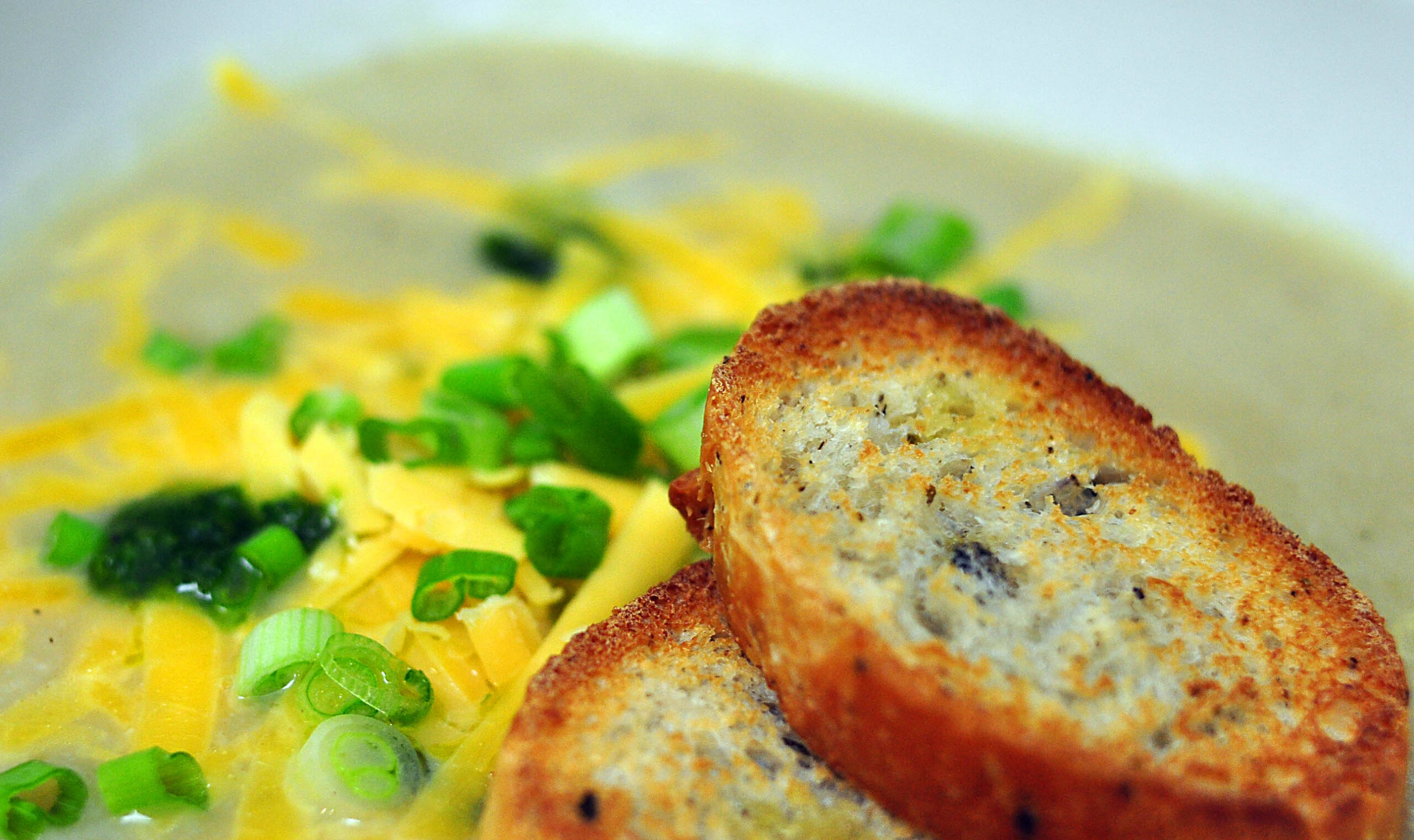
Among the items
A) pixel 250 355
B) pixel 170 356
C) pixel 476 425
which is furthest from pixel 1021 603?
pixel 170 356

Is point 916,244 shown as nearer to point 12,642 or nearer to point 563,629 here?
point 563,629

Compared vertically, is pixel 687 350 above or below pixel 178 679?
above

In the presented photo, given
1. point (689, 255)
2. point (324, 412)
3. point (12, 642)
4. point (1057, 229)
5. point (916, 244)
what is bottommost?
point (12, 642)

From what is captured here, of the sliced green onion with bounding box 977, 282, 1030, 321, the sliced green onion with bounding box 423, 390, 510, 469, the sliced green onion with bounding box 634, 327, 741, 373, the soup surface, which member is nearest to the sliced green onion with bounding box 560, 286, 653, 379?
the sliced green onion with bounding box 634, 327, 741, 373

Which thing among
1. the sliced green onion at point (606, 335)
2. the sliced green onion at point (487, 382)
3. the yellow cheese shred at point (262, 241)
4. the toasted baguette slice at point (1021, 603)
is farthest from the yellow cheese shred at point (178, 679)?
the yellow cheese shred at point (262, 241)

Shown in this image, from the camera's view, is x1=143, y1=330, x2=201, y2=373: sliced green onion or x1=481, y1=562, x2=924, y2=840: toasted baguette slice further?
x1=143, y1=330, x2=201, y2=373: sliced green onion

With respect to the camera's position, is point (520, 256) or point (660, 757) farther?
point (520, 256)

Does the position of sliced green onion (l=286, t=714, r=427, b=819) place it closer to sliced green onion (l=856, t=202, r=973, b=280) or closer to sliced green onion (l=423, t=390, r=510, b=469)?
sliced green onion (l=423, t=390, r=510, b=469)

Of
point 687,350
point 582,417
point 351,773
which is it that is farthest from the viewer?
point 687,350
